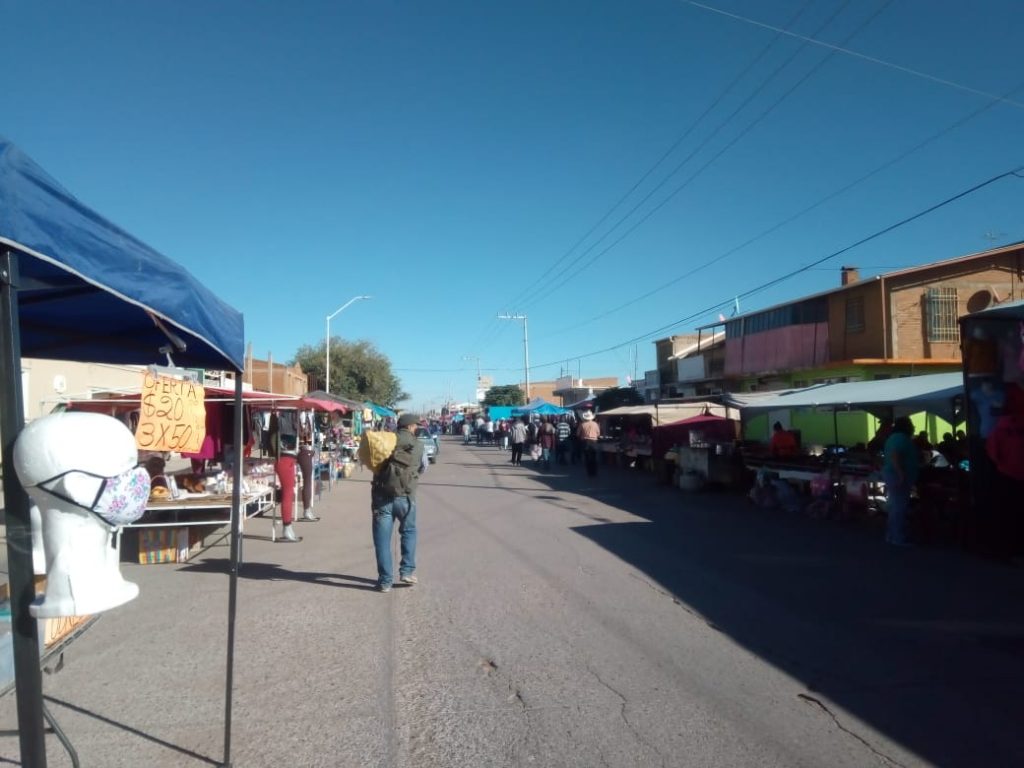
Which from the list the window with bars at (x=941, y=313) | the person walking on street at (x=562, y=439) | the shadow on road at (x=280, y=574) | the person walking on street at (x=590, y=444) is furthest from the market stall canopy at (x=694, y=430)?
the shadow on road at (x=280, y=574)

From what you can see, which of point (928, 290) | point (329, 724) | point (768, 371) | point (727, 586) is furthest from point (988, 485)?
point (768, 371)

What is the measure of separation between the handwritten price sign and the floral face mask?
5.03 ft

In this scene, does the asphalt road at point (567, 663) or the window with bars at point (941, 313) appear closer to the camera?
the asphalt road at point (567, 663)

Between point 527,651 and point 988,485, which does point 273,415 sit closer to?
point 527,651

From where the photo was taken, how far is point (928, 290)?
89.2 ft

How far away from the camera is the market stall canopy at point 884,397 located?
11533 millimetres

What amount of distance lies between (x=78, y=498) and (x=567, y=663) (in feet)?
12.6

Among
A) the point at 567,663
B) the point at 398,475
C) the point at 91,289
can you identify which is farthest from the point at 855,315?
the point at 91,289

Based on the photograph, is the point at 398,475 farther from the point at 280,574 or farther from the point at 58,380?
the point at 58,380

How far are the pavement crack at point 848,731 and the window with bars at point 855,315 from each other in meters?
26.0

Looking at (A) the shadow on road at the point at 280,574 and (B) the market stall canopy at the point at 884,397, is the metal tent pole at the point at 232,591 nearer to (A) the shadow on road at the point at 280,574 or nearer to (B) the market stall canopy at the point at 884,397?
(A) the shadow on road at the point at 280,574

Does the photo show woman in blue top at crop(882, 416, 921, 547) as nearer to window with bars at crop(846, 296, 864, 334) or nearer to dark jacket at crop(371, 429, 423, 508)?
dark jacket at crop(371, 429, 423, 508)

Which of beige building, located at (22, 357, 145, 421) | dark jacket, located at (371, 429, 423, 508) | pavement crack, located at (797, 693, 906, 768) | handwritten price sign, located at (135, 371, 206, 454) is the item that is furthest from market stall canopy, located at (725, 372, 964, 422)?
beige building, located at (22, 357, 145, 421)

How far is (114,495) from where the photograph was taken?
2809mm
